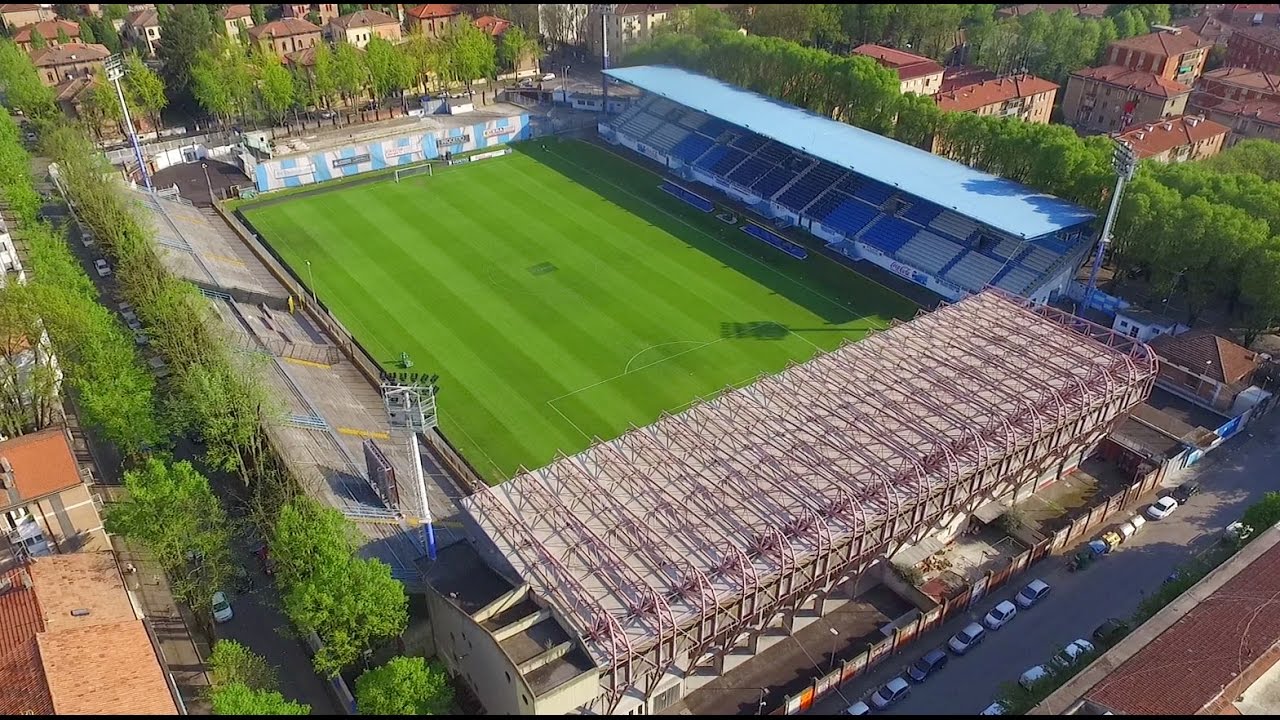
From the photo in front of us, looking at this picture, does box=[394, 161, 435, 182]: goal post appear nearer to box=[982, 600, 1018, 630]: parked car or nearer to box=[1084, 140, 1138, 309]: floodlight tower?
box=[1084, 140, 1138, 309]: floodlight tower

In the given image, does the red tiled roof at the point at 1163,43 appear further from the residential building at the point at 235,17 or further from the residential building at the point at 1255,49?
the residential building at the point at 235,17

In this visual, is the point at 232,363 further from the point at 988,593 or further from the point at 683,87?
the point at 683,87

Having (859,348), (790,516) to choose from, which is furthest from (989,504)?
(790,516)

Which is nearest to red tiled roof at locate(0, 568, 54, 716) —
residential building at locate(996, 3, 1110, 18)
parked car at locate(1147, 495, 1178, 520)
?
parked car at locate(1147, 495, 1178, 520)

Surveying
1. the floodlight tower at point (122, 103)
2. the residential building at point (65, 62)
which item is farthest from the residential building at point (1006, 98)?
the residential building at point (65, 62)

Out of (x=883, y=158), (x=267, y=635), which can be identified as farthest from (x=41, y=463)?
(x=883, y=158)

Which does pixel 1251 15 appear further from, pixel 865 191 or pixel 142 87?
pixel 142 87
